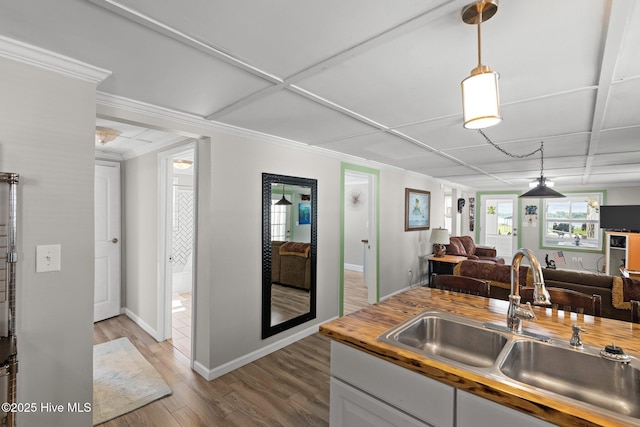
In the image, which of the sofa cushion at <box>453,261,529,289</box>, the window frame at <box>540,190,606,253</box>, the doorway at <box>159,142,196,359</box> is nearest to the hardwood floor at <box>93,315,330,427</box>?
the doorway at <box>159,142,196,359</box>

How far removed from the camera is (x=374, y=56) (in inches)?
54.8

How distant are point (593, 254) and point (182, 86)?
9442 mm

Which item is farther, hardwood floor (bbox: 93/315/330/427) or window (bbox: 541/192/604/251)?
window (bbox: 541/192/604/251)

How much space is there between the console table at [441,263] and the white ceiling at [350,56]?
342 cm

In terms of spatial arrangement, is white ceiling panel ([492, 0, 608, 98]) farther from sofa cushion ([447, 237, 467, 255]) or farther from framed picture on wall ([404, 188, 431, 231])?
sofa cushion ([447, 237, 467, 255])

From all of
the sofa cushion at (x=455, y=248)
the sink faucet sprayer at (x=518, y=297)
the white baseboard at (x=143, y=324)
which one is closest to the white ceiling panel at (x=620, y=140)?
the sink faucet sprayer at (x=518, y=297)

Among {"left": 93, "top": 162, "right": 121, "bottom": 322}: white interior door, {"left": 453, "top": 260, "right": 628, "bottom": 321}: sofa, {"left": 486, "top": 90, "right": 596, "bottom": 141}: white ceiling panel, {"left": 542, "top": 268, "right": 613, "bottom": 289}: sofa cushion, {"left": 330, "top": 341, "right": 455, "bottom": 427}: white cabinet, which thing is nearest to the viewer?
{"left": 330, "top": 341, "right": 455, "bottom": 427}: white cabinet

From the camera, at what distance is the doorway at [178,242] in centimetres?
323

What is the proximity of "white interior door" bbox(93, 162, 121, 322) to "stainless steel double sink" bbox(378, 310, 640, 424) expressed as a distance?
392cm

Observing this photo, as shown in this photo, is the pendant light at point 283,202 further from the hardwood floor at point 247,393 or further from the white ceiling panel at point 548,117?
the white ceiling panel at point 548,117

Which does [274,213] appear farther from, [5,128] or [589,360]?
[589,360]

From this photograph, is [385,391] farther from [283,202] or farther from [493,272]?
[493,272]

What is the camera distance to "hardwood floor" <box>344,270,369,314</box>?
4.60 m

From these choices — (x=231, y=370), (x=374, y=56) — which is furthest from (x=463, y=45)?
(x=231, y=370)
